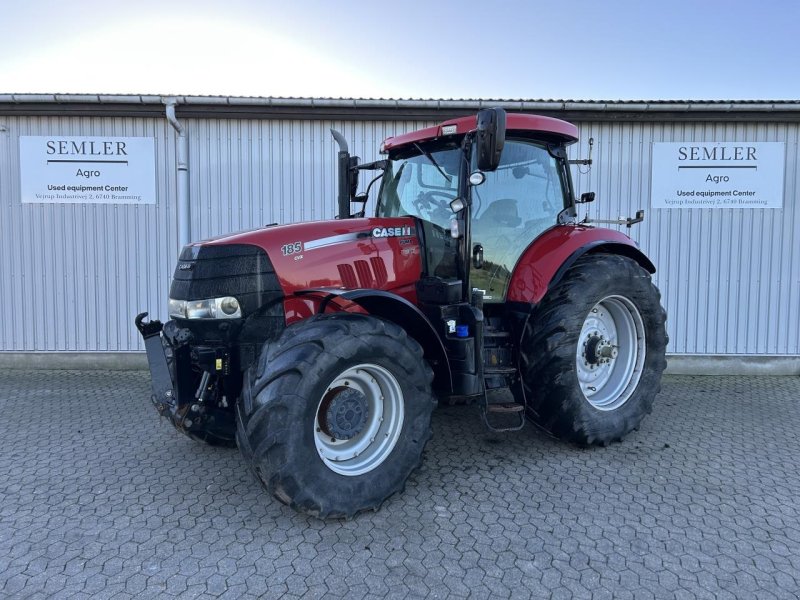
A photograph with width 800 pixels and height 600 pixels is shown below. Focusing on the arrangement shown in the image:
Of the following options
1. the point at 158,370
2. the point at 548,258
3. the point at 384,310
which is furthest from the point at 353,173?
the point at 158,370

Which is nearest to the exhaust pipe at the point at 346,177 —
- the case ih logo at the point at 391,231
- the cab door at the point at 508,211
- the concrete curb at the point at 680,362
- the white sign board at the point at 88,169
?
the case ih logo at the point at 391,231

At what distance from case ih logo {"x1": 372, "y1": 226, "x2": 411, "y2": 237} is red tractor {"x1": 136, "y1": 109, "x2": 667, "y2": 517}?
0.01m

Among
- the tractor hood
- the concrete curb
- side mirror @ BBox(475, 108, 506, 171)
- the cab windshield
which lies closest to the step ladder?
the tractor hood

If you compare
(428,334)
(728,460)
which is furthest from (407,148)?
(728,460)

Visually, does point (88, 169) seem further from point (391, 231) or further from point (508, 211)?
point (508, 211)

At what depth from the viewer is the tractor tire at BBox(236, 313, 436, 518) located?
9.27ft

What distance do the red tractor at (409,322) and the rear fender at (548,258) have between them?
12 millimetres

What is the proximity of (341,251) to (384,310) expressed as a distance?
1.52ft

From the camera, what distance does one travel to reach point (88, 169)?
6.97 metres

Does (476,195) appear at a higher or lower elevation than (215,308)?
higher

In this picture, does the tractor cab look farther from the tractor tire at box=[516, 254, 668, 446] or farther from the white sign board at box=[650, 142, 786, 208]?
the white sign board at box=[650, 142, 786, 208]

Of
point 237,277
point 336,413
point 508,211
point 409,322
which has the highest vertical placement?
point 508,211

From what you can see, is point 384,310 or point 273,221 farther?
point 273,221

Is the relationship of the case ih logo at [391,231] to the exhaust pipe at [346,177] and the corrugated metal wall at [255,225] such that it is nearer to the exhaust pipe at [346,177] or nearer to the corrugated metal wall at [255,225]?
the exhaust pipe at [346,177]
